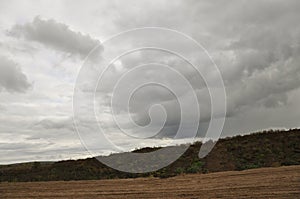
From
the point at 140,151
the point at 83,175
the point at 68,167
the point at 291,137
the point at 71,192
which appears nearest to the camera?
the point at 71,192

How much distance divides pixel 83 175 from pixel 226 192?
15.9 m

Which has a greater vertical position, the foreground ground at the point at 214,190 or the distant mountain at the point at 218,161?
the distant mountain at the point at 218,161

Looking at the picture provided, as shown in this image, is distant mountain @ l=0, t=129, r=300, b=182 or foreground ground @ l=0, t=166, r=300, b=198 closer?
foreground ground @ l=0, t=166, r=300, b=198

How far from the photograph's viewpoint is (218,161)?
90.0 feet

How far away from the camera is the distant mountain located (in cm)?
2599

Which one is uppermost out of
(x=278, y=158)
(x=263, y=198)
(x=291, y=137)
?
(x=291, y=137)

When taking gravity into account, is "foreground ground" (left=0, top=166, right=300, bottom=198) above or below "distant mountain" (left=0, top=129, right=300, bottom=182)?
below

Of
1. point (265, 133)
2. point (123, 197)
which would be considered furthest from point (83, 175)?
point (265, 133)

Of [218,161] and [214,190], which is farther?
[218,161]

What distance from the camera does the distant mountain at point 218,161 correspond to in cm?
2599

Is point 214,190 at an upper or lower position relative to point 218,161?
lower

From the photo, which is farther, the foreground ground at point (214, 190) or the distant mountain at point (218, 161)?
the distant mountain at point (218, 161)

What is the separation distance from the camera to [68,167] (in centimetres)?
3250

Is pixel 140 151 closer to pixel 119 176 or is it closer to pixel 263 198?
pixel 119 176
